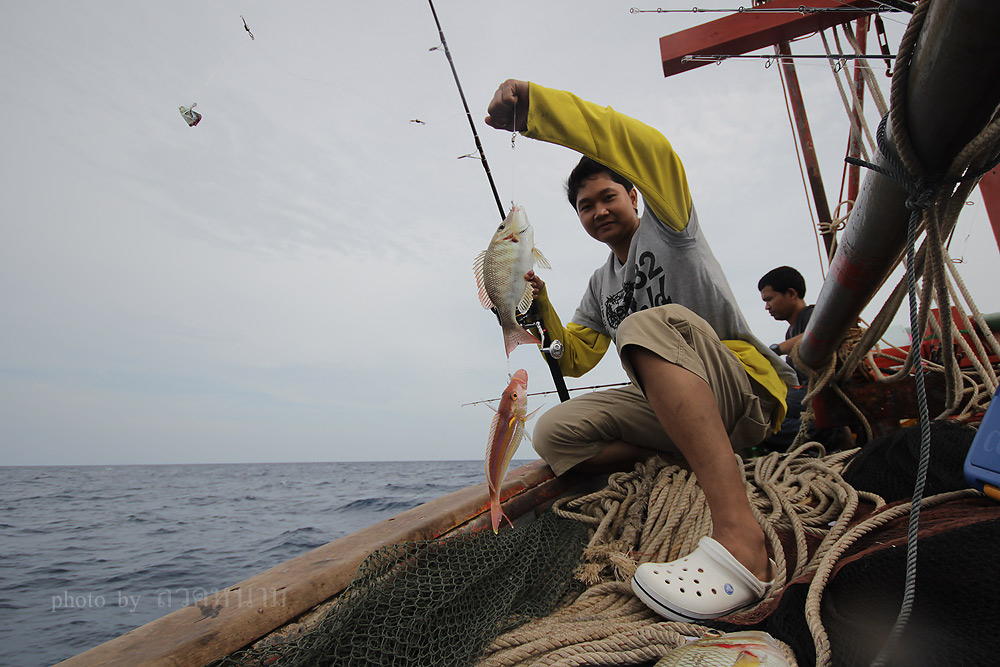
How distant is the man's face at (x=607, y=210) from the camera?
2957 millimetres

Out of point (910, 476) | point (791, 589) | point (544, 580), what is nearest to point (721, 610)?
point (791, 589)

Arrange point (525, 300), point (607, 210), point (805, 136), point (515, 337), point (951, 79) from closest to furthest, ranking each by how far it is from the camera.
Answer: point (951, 79)
point (515, 337)
point (525, 300)
point (607, 210)
point (805, 136)

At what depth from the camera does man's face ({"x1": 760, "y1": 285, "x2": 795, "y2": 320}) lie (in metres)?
5.33

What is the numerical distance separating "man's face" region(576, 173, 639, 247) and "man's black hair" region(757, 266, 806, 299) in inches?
120

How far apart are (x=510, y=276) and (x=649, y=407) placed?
3.41 ft

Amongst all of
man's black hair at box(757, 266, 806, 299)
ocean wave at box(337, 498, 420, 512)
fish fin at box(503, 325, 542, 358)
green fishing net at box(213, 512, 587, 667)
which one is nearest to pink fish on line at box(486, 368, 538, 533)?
green fishing net at box(213, 512, 587, 667)

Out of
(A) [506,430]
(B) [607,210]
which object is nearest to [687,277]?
(B) [607,210]

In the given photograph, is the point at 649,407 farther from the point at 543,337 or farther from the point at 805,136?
the point at 805,136

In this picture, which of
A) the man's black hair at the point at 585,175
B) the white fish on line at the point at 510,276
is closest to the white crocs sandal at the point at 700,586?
the white fish on line at the point at 510,276

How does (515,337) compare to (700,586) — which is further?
(515,337)

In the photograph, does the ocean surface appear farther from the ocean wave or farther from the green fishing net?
the green fishing net

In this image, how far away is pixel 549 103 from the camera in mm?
2086

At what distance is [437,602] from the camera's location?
1.35 metres

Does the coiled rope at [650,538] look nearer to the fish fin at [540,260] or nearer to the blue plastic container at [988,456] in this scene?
the blue plastic container at [988,456]
